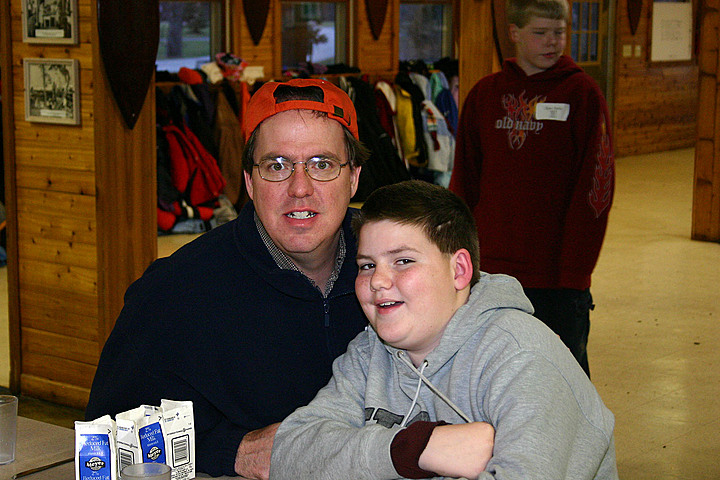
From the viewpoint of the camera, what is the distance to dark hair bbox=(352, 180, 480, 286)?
1.75 meters

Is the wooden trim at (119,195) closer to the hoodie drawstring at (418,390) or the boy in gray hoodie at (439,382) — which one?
the boy in gray hoodie at (439,382)

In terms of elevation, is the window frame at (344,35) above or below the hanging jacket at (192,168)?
above

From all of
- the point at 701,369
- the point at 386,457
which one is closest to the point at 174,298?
the point at 386,457

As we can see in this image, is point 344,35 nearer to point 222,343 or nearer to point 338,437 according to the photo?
point 222,343

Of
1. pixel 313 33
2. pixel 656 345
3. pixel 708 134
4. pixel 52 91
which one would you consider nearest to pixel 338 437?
pixel 52 91

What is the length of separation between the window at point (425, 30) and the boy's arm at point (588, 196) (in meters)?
7.94

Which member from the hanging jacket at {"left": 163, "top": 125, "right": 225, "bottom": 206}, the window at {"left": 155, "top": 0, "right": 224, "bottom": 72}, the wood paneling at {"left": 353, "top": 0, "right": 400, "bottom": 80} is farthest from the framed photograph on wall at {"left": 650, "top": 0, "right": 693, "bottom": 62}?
the hanging jacket at {"left": 163, "top": 125, "right": 225, "bottom": 206}

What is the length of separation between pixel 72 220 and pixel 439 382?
2.80 metres

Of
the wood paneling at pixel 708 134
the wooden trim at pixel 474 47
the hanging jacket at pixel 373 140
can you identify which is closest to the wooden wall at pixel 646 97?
the hanging jacket at pixel 373 140

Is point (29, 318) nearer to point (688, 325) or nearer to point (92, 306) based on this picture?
point (92, 306)

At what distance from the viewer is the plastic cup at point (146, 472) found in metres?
1.47

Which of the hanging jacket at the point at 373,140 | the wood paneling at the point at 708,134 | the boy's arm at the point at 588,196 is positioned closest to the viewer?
the boy's arm at the point at 588,196

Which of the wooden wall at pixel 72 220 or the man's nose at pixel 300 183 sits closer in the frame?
the man's nose at pixel 300 183

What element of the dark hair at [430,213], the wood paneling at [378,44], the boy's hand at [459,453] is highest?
the wood paneling at [378,44]
